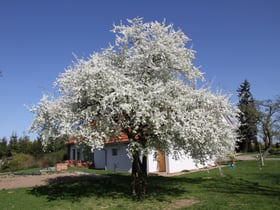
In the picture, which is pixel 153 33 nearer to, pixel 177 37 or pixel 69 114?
pixel 177 37

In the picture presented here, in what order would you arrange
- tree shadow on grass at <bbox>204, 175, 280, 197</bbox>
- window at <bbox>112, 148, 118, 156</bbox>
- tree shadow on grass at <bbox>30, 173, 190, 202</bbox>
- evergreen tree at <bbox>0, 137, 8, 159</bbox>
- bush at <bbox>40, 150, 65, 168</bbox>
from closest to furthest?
1. tree shadow on grass at <bbox>204, 175, 280, 197</bbox>
2. tree shadow on grass at <bbox>30, 173, 190, 202</bbox>
3. window at <bbox>112, 148, 118, 156</bbox>
4. bush at <bbox>40, 150, 65, 168</bbox>
5. evergreen tree at <bbox>0, 137, 8, 159</bbox>

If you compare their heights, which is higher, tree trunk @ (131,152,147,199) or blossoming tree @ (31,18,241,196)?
blossoming tree @ (31,18,241,196)

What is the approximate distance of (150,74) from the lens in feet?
38.7

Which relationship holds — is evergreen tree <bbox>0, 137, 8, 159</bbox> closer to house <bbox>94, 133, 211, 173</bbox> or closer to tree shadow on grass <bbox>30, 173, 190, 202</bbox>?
house <bbox>94, 133, 211, 173</bbox>

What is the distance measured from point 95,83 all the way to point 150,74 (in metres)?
2.42

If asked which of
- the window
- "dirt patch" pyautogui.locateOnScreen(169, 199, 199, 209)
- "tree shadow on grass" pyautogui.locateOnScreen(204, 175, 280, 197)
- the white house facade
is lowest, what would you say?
"dirt patch" pyautogui.locateOnScreen(169, 199, 199, 209)

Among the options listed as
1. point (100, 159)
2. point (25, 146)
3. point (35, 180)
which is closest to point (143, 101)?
point (35, 180)

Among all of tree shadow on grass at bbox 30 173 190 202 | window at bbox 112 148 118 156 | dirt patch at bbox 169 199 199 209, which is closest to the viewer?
dirt patch at bbox 169 199 199 209

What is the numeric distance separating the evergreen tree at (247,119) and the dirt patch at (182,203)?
41.6 ft

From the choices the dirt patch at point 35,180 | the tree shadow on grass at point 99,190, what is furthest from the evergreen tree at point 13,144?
the tree shadow on grass at point 99,190

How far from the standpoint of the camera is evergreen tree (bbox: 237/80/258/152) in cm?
3045

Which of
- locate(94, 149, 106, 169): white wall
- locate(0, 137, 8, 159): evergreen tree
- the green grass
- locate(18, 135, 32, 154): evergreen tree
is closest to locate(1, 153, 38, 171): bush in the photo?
locate(18, 135, 32, 154): evergreen tree

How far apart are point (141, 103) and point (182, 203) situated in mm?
4085

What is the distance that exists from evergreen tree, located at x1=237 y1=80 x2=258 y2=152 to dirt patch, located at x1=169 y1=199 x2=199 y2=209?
41.6 feet
